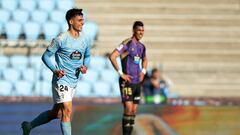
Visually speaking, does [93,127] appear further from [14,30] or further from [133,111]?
[14,30]

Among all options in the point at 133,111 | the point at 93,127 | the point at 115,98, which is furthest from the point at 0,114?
the point at 115,98

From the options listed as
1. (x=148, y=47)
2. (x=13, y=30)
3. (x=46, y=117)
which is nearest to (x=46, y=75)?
(x=13, y=30)

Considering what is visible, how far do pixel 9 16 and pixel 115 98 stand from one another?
16.7 ft

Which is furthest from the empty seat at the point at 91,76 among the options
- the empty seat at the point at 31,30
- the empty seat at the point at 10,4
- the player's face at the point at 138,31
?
the player's face at the point at 138,31

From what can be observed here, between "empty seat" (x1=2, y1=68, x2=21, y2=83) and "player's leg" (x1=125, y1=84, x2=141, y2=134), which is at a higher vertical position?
"empty seat" (x1=2, y1=68, x2=21, y2=83)

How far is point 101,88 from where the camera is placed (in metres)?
15.6

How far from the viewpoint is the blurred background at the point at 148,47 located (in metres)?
14.6

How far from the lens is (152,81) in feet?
46.2

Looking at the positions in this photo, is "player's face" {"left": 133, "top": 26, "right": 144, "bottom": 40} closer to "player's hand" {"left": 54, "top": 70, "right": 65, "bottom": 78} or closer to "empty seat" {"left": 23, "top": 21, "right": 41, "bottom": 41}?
"player's hand" {"left": 54, "top": 70, "right": 65, "bottom": 78}

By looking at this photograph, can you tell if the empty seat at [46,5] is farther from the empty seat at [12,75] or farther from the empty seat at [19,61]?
the empty seat at [12,75]

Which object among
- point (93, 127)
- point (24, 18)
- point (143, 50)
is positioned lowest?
point (93, 127)

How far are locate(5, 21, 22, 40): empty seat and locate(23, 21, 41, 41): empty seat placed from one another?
153 mm

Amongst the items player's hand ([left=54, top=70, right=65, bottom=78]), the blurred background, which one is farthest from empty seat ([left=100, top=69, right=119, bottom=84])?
player's hand ([left=54, top=70, right=65, bottom=78])

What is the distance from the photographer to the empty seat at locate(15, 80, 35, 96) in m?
15.0
